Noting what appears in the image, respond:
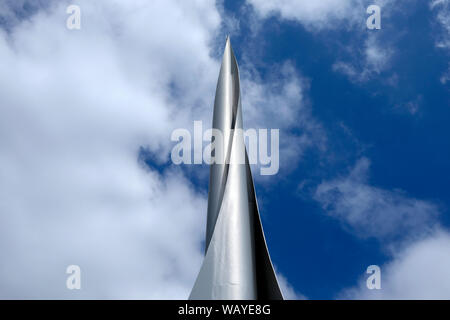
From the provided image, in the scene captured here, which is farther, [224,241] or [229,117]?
[229,117]

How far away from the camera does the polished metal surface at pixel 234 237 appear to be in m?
12.1

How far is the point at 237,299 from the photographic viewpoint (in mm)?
11727

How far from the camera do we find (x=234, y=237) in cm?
1288

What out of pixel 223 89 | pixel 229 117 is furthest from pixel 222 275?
pixel 223 89

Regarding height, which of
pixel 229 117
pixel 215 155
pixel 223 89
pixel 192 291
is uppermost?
pixel 223 89

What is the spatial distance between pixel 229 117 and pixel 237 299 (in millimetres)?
7804

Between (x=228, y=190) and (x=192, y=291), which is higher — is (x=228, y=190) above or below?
above

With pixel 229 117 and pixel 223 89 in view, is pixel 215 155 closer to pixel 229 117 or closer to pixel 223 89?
pixel 229 117

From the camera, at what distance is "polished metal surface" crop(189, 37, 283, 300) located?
12102 mm

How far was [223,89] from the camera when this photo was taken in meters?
17.8
